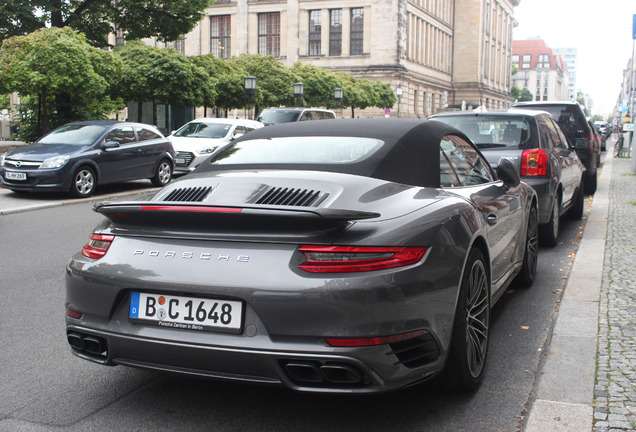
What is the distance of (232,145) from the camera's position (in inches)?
183

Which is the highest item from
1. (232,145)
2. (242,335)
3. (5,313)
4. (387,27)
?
(387,27)

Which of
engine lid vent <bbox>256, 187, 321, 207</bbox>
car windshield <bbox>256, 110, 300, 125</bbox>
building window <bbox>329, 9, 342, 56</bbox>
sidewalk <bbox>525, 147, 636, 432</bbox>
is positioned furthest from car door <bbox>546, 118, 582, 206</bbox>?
building window <bbox>329, 9, 342, 56</bbox>

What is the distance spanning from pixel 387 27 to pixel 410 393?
221ft

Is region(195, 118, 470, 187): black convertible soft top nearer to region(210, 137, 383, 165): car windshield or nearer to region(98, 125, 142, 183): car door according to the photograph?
region(210, 137, 383, 165): car windshield

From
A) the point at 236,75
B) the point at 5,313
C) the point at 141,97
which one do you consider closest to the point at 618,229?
the point at 5,313

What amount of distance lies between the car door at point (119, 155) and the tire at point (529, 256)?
35.7 feet

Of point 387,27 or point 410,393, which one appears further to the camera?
point 387,27

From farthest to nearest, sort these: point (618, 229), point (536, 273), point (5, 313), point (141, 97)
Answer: point (141, 97) → point (618, 229) → point (536, 273) → point (5, 313)

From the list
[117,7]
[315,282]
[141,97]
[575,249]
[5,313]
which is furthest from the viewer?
[117,7]

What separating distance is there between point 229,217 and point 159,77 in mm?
25359

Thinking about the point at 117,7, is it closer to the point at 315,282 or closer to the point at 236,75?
the point at 236,75

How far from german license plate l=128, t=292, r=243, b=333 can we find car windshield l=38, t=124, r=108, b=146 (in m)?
12.7

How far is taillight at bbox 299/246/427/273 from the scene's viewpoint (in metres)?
2.99

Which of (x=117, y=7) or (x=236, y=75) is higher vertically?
(x=117, y=7)
